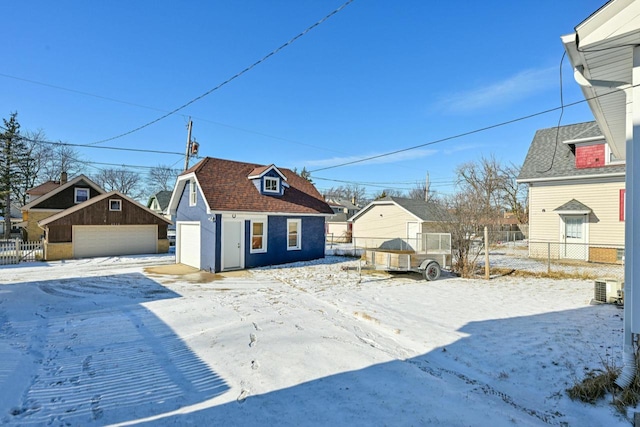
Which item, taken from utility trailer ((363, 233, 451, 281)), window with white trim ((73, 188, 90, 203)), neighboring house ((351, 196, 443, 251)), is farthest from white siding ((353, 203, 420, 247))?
window with white trim ((73, 188, 90, 203))

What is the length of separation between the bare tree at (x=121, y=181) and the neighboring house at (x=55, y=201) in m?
33.1

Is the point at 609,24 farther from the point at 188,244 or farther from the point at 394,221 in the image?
the point at 394,221

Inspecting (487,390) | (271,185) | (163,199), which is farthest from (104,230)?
(487,390)

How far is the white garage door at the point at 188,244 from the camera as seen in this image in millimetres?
15234

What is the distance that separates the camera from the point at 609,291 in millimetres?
8234

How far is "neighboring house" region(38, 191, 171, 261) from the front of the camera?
18.7 meters

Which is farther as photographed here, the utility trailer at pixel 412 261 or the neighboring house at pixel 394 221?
the neighboring house at pixel 394 221

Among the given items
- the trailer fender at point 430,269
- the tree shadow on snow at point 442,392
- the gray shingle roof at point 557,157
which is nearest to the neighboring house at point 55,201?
the trailer fender at point 430,269

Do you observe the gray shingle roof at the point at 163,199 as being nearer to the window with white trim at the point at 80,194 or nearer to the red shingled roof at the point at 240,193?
the window with white trim at the point at 80,194

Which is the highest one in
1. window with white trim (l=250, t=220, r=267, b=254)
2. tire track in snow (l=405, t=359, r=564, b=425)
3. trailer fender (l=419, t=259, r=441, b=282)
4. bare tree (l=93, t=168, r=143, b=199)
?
bare tree (l=93, t=168, r=143, b=199)

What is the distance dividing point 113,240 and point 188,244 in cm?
795

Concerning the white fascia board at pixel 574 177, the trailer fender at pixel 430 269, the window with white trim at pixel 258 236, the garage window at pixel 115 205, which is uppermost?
the white fascia board at pixel 574 177

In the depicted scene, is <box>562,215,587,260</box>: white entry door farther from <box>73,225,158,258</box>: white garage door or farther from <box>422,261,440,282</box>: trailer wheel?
<box>73,225,158,258</box>: white garage door

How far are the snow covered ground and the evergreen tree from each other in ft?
98.3
